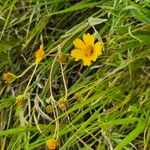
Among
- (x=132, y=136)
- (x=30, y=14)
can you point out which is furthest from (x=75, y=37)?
(x=132, y=136)

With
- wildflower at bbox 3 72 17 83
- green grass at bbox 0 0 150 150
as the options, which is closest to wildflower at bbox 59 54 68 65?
green grass at bbox 0 0 150 150

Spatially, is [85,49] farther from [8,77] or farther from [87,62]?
[8,77]

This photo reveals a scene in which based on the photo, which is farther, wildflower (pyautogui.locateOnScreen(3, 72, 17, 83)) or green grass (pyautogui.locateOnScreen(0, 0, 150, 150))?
wildflower (pyautogui.locateOnScreen(3, 72, 17, 83))

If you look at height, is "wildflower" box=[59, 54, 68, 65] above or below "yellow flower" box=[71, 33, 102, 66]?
below

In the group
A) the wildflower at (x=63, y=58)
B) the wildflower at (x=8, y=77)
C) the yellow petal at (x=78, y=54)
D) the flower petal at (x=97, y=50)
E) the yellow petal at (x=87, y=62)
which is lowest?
the wildflower at (x=8, y=77)

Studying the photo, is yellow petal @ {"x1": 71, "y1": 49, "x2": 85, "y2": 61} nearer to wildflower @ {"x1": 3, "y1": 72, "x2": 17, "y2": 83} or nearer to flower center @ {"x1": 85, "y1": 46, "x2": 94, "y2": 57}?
flower center @ {"x1": 85, "y1": 46, "x2": 94, "y2": 57}

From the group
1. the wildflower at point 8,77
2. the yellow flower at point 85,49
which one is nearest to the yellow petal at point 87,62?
the yellow flower at point 85,49

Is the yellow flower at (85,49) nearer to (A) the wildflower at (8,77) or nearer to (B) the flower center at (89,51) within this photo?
(B) the flower center at (89,51)

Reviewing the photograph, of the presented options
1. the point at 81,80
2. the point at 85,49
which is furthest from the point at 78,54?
the point at 81,80

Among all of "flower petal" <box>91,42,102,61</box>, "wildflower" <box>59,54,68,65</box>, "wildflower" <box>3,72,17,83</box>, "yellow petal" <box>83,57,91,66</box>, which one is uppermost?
"flower petal" <box>91,42,102,61</box>
